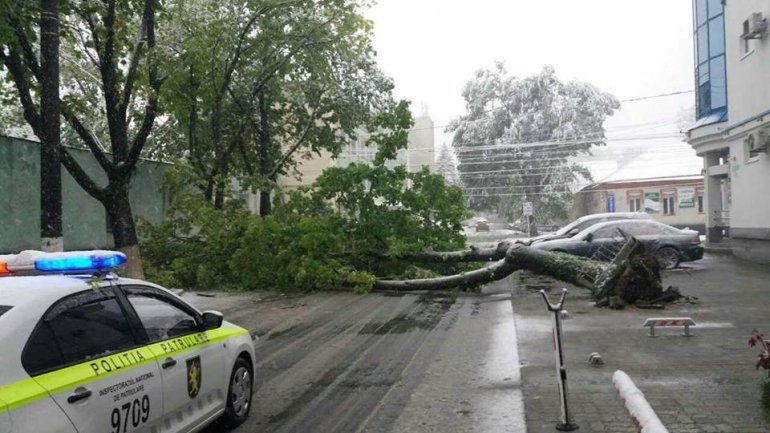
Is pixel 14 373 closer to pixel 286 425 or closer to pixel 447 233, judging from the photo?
pixel 286 425

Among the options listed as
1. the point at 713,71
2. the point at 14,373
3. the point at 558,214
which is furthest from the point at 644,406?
the point at 558,214

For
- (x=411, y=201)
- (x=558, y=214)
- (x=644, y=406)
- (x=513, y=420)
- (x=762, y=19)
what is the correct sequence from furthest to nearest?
1. (x=558, y=214)
2. (x=762, y=19)
3. (x=411, y=201)
4. (x=513, y=420)
5. (x=644, y=406)

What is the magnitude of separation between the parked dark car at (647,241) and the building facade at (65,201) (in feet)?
37.0

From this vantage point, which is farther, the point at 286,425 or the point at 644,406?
the point at 286,425

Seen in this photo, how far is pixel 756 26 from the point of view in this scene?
59.5 ft

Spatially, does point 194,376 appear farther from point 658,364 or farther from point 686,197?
point 686,197

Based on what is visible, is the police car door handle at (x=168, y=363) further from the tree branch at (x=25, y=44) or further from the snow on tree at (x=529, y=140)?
the snow on tree at (x=529, y=140)

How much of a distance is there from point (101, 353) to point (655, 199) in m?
40.9

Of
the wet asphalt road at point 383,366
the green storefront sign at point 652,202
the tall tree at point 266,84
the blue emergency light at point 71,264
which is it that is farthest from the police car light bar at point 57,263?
the green storefront sign at point 652,202

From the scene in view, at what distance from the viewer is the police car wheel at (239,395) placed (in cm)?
553

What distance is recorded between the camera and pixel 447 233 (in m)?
16.4

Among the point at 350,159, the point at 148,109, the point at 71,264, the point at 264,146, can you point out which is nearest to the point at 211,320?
the point at 71,264

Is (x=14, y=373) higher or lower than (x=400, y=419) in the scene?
higher

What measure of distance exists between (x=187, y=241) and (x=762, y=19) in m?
16.6
